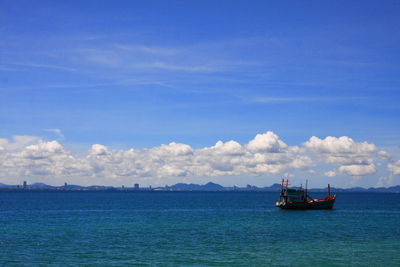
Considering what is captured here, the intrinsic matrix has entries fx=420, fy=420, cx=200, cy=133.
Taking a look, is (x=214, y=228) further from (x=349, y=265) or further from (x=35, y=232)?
(x=349, y=265)

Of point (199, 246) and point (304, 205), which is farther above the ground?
point (304, 205)

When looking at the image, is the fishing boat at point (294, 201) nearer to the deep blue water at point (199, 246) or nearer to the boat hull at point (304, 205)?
the boat hull at point (304, 205)

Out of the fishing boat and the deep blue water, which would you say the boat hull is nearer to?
the fishing boat

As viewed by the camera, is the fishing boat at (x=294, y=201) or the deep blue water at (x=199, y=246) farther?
the fishing boat at (x=294, y=201)

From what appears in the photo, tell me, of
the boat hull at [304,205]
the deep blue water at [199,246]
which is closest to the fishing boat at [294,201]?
the boat hull at [304,205]

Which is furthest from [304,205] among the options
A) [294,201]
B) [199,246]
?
[199,246]

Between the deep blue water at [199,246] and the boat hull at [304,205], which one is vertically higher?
the boat hull at [304,205]

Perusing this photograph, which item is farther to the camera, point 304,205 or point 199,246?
point 304,205

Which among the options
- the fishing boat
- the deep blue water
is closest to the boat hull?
the fishing boat

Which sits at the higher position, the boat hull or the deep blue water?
the boat hull

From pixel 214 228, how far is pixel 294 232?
12.9m

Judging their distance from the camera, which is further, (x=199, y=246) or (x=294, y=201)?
(x=294, y=201)

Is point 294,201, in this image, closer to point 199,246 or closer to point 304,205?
point 304,205

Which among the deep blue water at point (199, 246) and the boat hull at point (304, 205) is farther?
the boat hull at point (304, 205)
